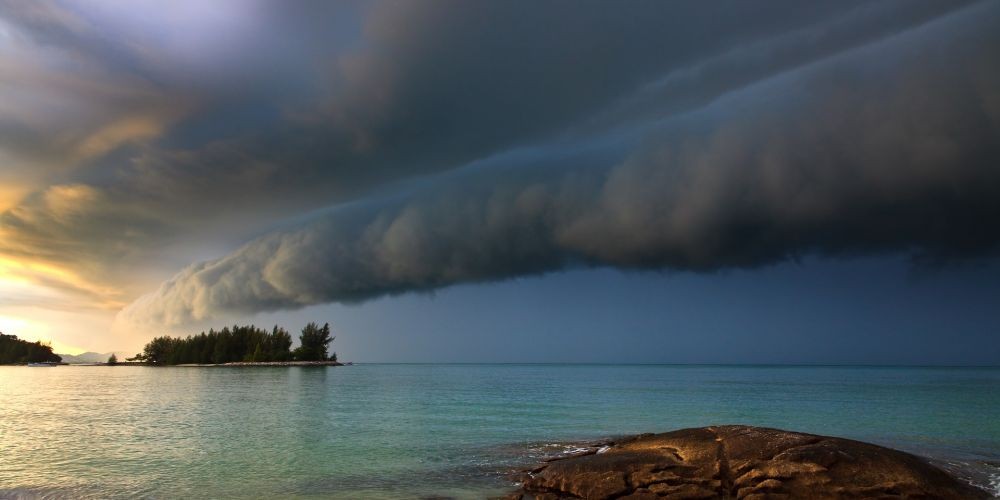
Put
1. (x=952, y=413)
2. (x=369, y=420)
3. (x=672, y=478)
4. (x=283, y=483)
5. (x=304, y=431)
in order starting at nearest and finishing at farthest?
(x=672, y=478), (x=283, y=483), (x=304, y=431), (x=369, y=420), (x=952, y=413)

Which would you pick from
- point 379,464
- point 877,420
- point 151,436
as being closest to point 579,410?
point 877,420

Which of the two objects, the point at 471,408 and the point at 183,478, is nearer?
the point at 183,478

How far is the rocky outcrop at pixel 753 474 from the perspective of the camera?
18516 millimetres

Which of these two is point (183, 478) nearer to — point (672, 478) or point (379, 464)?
point (379, 464)

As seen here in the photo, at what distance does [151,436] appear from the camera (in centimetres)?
3728

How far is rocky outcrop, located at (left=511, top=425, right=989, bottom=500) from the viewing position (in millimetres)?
18516

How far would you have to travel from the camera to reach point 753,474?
19.6 m

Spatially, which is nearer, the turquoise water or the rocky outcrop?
the rocky outcrop

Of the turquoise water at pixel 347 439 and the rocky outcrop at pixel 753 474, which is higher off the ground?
the rocky outcrop at pixel 753 474

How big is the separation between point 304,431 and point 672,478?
31028 mm

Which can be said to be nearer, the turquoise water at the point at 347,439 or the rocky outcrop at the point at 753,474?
the rocky outcrop at the point at 753,474

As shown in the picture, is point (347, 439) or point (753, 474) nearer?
point (753, 474)

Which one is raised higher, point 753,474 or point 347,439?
point 753,474

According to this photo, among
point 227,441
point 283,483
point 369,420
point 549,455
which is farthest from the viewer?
point 369,420
